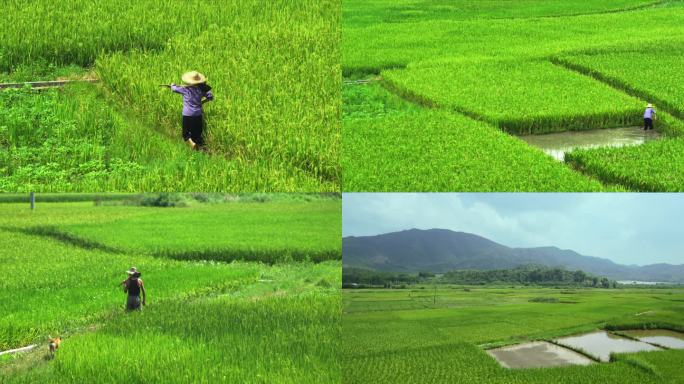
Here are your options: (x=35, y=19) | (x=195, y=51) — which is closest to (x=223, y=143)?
(x=195, y=51)

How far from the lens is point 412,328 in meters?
7.83

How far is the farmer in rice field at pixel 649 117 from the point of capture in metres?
13.2

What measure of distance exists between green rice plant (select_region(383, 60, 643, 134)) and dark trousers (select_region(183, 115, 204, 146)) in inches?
183

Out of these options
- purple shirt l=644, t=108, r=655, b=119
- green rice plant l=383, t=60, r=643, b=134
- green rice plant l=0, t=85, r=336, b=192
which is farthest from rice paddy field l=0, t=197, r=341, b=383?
purple shirt l=644, t=108, r=655, b=119

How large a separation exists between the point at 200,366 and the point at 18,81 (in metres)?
6.82

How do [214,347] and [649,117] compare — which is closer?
[214,347]

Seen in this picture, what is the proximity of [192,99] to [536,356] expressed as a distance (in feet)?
16.7

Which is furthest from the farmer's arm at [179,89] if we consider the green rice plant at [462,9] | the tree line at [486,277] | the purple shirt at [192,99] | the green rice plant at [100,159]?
the green rice plant at [462,9]

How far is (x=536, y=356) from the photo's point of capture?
784 centimetres

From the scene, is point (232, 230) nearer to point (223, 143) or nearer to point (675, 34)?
point (223, 143)

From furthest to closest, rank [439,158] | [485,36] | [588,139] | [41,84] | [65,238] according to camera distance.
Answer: [485,36], [588,139], [41,84], [439,158], [65,238]

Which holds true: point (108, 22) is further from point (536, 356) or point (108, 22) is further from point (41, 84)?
point (536, 356)

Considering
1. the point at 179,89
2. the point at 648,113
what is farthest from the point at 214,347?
the point at 648,113

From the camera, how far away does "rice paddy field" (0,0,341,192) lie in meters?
9.47
